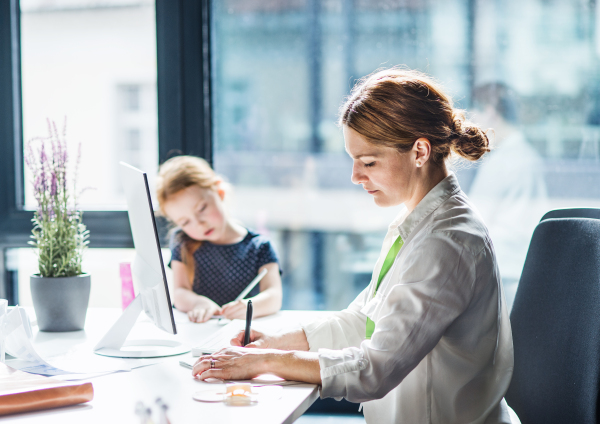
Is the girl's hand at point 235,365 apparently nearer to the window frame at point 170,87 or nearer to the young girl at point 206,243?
the young girl at point 206,243

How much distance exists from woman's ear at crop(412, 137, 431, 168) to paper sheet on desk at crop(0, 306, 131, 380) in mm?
742

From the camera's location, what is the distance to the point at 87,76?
2.53 meters

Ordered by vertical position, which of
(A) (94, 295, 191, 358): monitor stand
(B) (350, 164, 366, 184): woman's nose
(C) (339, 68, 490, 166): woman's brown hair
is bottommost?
(A) (94, 295, 191, 358): monitor stand

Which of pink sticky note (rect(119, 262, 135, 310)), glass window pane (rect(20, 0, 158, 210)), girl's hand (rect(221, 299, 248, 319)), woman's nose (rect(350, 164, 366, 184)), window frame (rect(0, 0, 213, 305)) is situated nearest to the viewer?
woman's nose (rect(350, 164, 366, 184))

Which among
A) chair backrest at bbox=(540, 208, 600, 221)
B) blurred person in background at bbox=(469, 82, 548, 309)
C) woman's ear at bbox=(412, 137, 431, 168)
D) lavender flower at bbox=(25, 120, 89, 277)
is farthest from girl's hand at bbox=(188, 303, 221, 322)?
blurred person in background at bbox=(469, 82, 548, 309)

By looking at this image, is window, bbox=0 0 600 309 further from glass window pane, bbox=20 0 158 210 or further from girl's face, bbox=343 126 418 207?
→ girl's face, bbox=343 126 418 207

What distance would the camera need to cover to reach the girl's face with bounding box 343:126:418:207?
46.8 inches

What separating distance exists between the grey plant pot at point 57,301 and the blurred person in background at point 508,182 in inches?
59.5

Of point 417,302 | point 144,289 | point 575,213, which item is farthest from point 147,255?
point 575,213

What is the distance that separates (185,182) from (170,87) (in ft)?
2.01

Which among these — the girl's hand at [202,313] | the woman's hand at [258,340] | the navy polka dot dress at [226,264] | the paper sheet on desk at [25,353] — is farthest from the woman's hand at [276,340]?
the navy polka dot dress at [226,264]

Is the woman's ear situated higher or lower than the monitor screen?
higher

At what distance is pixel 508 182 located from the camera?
2.23m

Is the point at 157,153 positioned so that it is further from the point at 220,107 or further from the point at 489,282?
the point at 489,282
